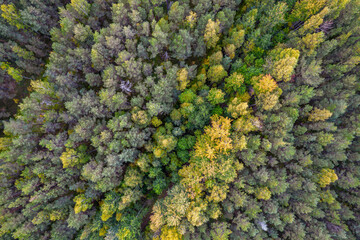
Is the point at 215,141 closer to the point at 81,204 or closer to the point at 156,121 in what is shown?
the point at 156,121

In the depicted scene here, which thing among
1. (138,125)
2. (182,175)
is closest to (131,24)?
(138,125)

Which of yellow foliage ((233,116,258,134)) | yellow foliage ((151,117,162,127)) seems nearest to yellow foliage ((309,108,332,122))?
yellow foliage ((233,116,258,134))

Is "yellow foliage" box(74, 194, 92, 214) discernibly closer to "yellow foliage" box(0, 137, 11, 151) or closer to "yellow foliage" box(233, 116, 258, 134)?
"yellow foliage" box(0, 137, 11, 151)

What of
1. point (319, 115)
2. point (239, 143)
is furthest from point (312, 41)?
point (239, 143)

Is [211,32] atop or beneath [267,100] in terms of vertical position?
atop

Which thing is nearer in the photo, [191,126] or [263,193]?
[263,193]

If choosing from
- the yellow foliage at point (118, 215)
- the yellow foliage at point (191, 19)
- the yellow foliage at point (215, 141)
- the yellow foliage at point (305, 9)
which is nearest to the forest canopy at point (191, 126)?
the yellow foliage at point (191, 19)

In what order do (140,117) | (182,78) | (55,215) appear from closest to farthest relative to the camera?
(140,117), (182,78), (55,215)
